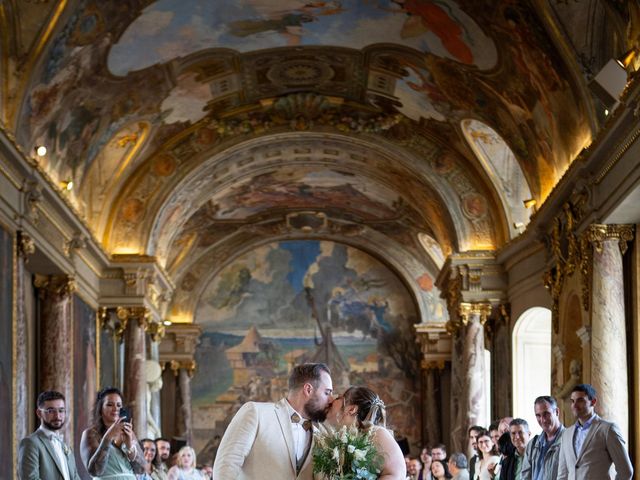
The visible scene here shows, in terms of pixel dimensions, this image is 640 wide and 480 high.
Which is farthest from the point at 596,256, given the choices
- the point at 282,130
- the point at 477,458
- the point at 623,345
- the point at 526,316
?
the point at 282,130

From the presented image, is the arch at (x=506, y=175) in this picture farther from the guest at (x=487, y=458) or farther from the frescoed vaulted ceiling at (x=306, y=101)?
the guest at (x=487, y=458)

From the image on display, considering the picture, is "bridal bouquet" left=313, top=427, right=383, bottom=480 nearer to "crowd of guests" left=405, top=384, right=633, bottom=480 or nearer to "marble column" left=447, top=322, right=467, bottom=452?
"crowd of guests" left=405, top=384, right=633, bottom=480

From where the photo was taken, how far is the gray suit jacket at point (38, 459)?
10.3 metres

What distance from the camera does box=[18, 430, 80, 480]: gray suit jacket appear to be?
10289mm

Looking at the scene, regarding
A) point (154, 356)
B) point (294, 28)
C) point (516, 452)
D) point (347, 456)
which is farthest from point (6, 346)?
point (154, 356)

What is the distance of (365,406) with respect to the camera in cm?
784

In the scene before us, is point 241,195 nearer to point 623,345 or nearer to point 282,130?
point 282,130

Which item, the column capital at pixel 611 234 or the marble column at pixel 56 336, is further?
the marble column at pixel 56 336

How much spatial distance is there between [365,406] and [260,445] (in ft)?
2.42

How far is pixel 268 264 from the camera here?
132 ft

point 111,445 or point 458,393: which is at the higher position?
point 458,393

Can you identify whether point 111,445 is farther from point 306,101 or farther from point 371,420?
point 306,101

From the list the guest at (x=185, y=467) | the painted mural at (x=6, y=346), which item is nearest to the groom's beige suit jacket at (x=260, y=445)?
the guest at (x=185, y=467)

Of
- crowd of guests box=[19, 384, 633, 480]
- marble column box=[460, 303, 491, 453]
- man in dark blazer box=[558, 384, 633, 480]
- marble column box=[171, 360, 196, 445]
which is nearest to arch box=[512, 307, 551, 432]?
marble column box=[460, 303, 491, 453]
